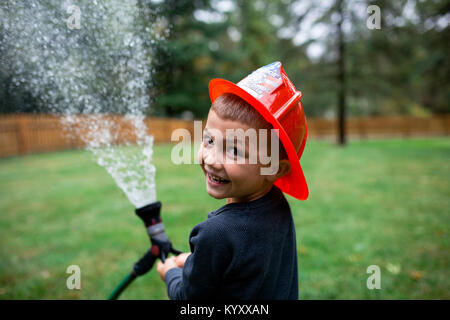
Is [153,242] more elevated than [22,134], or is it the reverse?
[22,134]

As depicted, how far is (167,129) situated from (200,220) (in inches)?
662

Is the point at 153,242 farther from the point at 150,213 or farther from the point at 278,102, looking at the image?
the point at 278,102

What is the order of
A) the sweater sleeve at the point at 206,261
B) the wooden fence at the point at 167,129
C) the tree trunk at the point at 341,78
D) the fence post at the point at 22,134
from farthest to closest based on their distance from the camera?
1. the tree trunk at the point at 341,78
2. the fence post at the point at 22,134
3. the wooden fence at the point at 167,129
4. the sweater sleeve at the point at 206,261

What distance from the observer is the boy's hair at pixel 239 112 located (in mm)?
1201

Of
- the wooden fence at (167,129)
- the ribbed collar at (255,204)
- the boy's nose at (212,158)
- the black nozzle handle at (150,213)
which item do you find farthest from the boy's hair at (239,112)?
the wooden fence at (167,129)

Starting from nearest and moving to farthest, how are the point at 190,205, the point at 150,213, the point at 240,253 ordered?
the point at 240,253, the point at 150,213, the point at 190,205

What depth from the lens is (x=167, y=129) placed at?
20531 mm

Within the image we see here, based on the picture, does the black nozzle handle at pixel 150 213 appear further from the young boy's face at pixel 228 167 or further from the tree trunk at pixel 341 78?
the tree trunk at pixel 341 78

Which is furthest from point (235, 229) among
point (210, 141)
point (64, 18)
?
point (64, 18)

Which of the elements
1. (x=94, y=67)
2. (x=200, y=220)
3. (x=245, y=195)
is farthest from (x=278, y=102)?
(x=200, y=220)

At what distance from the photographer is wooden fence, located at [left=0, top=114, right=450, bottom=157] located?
13.1 m

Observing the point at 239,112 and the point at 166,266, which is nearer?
the point at 239,112

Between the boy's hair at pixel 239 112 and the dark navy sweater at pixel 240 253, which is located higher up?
the boy's hair at pixel 239 112

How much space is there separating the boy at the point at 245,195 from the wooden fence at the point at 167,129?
913cm
